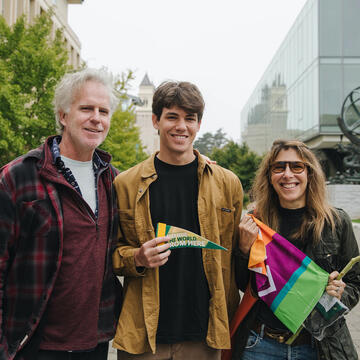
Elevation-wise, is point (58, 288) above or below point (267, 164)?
below

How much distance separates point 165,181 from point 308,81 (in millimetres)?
30908

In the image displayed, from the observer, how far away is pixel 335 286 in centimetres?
259

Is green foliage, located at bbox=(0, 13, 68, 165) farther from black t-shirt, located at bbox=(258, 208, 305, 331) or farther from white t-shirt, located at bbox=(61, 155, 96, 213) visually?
black t-shirt, located at bbox=(258, 208, 305, 331)

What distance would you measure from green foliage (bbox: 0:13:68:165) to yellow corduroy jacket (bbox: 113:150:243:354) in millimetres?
10415

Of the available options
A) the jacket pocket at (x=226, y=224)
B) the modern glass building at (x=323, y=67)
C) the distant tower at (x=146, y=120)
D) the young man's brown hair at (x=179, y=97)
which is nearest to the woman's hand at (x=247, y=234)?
the jacket pocket at (x=226, y=224)

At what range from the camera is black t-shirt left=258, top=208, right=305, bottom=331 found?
107 inches

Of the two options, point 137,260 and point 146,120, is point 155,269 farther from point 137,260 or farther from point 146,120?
point 146,120

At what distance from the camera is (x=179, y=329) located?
2.75 meters

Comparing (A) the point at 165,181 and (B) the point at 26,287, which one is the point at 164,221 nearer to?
(A) the point at 165,181

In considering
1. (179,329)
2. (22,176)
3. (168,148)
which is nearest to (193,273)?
(179,329)

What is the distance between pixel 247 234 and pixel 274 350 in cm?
77

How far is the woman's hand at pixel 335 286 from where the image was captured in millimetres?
2582

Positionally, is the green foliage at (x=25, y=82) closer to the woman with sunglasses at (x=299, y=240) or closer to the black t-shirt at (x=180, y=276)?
the black t-shirt at (x=180, y=276)

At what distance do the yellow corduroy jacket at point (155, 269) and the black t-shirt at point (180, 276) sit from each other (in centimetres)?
5
